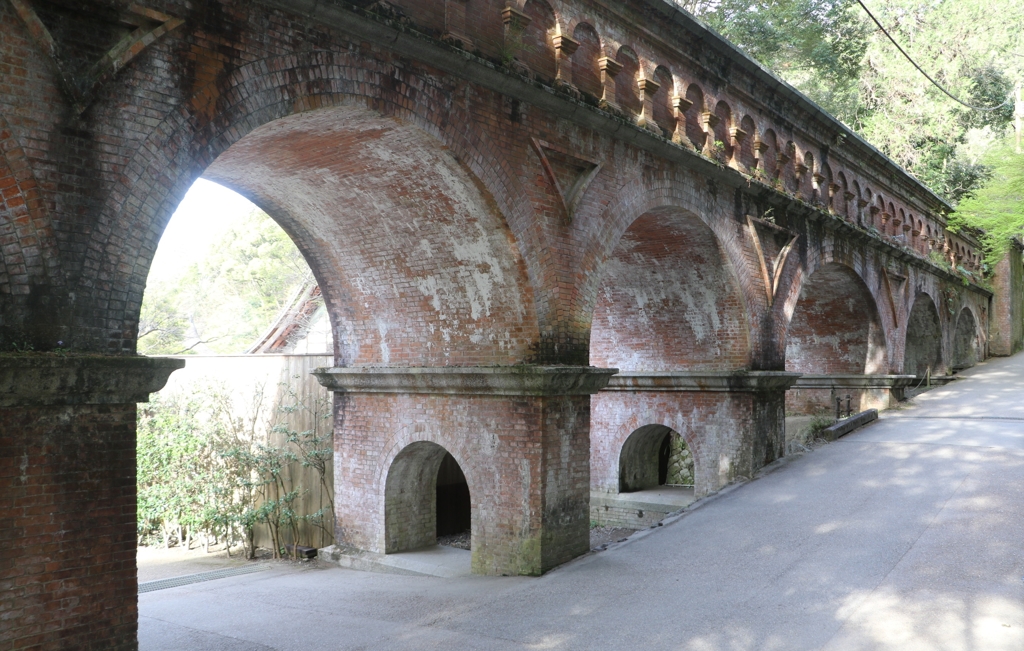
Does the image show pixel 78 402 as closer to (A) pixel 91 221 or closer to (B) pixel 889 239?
(A) pixel 91 221

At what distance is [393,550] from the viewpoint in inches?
406

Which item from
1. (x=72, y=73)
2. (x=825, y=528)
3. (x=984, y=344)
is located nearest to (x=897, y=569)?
(x=825, y=528)

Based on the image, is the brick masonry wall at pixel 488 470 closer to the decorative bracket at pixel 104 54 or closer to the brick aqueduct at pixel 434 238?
the brick aqueduct at pixel 434 238

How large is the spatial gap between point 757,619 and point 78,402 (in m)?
5.57

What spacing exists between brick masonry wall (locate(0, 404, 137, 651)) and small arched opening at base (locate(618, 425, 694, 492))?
10.1 metres

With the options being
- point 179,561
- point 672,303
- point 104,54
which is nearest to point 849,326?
point 672,303

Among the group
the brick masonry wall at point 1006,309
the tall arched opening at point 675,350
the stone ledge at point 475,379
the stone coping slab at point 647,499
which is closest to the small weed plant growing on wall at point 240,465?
the stone ledge at point 475,379

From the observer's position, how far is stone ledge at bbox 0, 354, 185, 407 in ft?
15.0

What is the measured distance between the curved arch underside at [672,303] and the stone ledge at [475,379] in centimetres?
362

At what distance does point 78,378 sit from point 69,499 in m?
0.73

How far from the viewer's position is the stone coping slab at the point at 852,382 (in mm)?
18562

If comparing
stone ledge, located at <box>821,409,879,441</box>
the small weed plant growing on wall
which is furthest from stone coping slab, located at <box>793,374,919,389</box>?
the small weed plant growing on wall

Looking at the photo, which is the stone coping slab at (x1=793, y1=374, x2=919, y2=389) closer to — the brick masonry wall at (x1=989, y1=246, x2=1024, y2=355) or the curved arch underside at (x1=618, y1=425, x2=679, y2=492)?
the curved arch underside at (x1=618, y1=425, x2=679, y2=492)

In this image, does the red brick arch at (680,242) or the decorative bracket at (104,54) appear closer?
the decorative bracket at (104,54)
